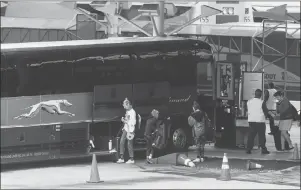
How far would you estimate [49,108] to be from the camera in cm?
731

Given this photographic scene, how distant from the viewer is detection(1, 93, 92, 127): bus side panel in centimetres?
691

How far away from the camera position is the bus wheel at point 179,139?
364 inches

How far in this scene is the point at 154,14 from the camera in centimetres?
835

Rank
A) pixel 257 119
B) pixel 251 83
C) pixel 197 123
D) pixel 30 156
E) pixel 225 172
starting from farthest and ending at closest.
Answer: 1. pixel 251 83
2. pixel 257 119
3. pixel 197 123
4. pixel 225 172
5. pixel 30 156

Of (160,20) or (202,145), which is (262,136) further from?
(160,20)

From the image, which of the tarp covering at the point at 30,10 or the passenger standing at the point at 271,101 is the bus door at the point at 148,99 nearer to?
the tarp covering at the point at 30,10

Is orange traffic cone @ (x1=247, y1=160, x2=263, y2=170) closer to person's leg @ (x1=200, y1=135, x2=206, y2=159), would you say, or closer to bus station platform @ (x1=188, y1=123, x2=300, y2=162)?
person's leg @ (x1=200, y1=135, x2=206, y2=159)

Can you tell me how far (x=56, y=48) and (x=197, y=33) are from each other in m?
11.1

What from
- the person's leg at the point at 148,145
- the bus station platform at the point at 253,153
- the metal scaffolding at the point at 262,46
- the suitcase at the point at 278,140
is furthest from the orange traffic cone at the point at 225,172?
the metal scaffolding at the point at 262,46

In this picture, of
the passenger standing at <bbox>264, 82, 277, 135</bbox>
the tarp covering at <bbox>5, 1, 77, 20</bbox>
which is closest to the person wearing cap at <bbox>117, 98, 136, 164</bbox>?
the tarp covering at <bbox>5, 1, 77, 20</bbox>

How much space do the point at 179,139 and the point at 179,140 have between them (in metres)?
0.03

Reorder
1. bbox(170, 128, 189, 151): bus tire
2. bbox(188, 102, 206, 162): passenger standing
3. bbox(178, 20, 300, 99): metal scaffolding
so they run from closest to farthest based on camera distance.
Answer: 1. bbox(170, 128, 189, 151): bus tire
2. bbox(188, 102, 206, 162): passenger standing
3. bbox(178, 20, 300, 99): metal scaffolding

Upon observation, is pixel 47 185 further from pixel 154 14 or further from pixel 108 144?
pixel 154 14

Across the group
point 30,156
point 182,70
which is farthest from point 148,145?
point 30,156
